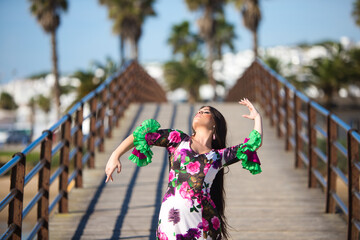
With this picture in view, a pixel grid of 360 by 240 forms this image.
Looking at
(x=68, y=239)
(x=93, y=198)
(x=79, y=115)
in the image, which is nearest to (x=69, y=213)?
(x=93, y=198)

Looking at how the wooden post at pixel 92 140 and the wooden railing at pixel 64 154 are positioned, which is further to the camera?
the wooden post at pixel 92 140

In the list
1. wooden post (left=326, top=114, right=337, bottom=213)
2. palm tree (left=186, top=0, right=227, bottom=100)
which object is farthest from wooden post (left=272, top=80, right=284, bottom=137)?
palm tree (left=186, top=0, right=227, bottom=100)

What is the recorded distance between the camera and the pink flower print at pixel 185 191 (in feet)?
9.56

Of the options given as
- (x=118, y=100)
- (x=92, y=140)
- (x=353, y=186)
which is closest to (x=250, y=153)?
(x=353, y=186)

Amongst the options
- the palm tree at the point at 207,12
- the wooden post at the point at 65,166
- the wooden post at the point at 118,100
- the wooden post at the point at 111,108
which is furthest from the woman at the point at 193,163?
the palm tree at the point at 207,12

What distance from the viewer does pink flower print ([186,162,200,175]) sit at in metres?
2.97

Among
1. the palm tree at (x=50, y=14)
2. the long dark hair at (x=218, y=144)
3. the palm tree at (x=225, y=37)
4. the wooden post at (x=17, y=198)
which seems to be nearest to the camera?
the long dark hair at (x=218, y=144)

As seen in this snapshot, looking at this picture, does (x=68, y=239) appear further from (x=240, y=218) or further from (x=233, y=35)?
(x=233, y=35)

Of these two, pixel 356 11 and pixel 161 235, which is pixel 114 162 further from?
pixel 356 11

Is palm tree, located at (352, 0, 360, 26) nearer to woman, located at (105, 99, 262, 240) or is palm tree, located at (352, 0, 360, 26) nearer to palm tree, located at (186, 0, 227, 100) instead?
palm tree, located at (186, 0, 227, 100)

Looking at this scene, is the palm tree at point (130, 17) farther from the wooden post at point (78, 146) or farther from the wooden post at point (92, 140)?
the wooden post at point (78, 146)

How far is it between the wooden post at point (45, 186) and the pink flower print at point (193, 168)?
192cm

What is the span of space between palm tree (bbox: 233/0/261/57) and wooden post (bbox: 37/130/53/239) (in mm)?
28860

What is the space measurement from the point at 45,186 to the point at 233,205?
6.55 feet
